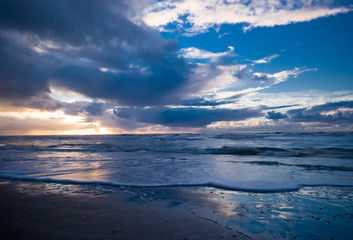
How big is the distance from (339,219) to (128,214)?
12.5 feet

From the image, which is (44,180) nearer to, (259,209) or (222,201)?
(222,201)

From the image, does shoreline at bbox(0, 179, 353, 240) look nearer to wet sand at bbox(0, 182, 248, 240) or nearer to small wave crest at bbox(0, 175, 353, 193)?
wet sand at bbox(0, 182, 248, 240)

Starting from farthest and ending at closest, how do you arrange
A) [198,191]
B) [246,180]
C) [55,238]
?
[246,180], [198,191], [55,238]

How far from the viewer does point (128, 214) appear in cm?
358

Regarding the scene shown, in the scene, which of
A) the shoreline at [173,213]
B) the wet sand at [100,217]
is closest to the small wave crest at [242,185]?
the shoreline at [173,213]

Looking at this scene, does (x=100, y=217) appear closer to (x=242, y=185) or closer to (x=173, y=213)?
(x=173, y=213)

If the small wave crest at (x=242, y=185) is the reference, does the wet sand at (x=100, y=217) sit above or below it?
above

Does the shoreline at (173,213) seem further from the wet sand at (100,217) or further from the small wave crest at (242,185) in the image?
the small wave crest at (242,185)

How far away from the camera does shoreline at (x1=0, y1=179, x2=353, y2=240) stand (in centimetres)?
287

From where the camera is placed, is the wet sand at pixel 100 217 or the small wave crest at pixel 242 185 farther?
the small wave crest at pixel 242 185

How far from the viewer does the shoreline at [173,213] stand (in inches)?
113

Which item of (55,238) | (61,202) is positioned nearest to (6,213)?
(61,202)

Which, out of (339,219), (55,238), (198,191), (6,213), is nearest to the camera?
(55,238)

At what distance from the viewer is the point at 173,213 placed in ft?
11.9
